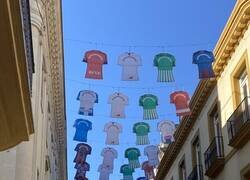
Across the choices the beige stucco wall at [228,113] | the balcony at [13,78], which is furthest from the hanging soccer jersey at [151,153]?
the balcony at [13,78]

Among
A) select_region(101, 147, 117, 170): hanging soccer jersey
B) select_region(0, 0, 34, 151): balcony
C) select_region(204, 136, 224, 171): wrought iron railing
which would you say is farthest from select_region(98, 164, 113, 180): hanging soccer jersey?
select_region(0, 0, 34, 151): balcony

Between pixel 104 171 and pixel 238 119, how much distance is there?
993cm

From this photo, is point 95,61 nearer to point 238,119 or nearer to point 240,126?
point 238,119

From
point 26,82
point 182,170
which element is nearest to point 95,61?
point 26,82

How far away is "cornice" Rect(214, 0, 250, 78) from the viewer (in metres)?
20.4

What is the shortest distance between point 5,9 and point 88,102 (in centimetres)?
1626

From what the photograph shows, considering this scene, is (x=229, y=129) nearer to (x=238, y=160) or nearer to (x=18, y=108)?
(x=238, y=160)

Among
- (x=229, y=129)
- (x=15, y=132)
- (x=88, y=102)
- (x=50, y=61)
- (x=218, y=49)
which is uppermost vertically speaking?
(x=50, y=61)

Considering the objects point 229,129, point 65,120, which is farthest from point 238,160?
point 65,120

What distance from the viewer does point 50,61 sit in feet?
104

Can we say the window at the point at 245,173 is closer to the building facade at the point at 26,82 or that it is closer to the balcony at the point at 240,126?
the balcony at the point at 240,126

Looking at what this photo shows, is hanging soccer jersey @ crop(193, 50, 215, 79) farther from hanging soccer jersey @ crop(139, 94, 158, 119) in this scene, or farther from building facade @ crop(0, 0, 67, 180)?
building facade @ crop(0, 0, 67, 180)

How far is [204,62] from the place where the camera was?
21438 mm

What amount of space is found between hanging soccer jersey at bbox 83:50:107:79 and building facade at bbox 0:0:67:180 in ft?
6.96
